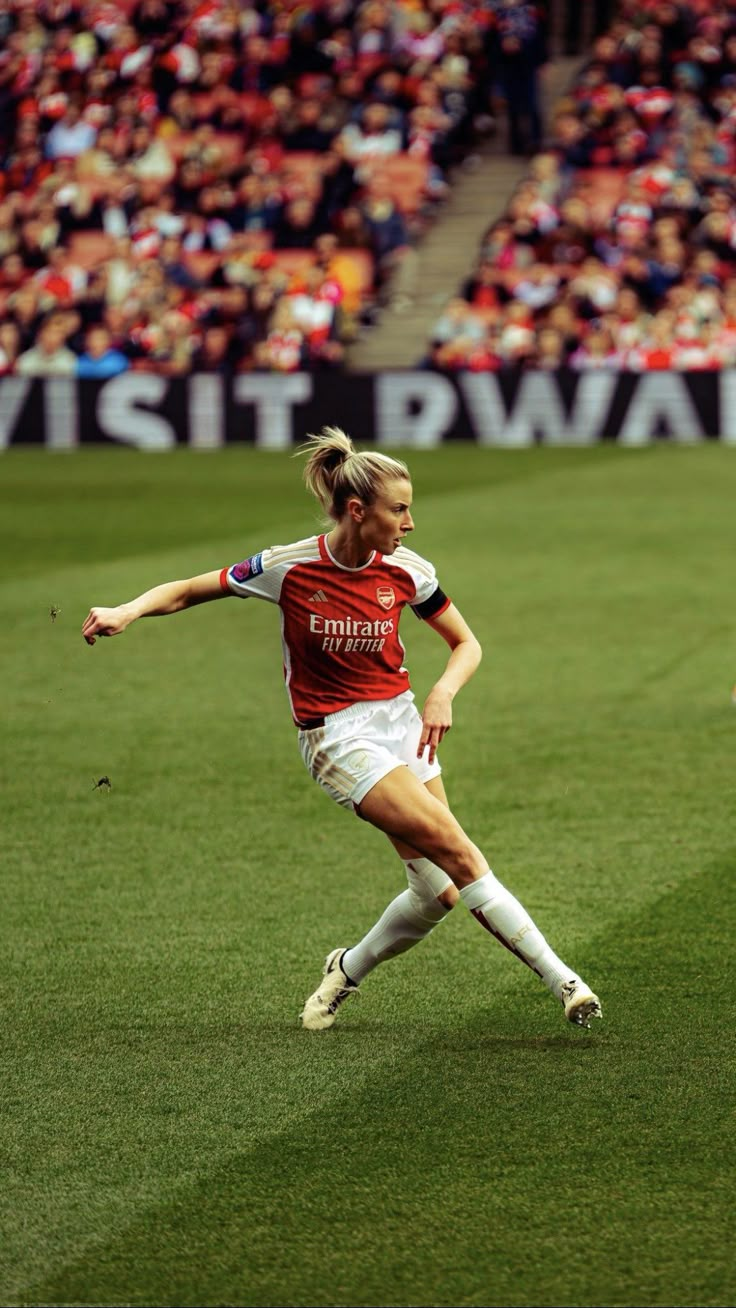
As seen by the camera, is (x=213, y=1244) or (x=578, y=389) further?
(x=578, y=389)

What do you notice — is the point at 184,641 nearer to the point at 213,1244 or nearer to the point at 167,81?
the point at 213,1244

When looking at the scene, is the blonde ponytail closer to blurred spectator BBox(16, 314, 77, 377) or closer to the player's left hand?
the player's left hand

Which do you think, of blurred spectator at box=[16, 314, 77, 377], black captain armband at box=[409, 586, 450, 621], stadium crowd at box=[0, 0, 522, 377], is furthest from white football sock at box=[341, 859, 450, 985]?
blurred spectator at box=[16, 314, 77, 377]

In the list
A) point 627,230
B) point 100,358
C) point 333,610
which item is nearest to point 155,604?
point 333,610

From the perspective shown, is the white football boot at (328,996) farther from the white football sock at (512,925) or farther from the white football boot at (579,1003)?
the white football boot at (579,1003)

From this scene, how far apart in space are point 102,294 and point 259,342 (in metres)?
2.59

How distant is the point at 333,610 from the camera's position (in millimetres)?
5492

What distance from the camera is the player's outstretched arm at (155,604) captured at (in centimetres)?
532

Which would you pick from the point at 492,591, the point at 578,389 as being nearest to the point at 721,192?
the point at 578,389

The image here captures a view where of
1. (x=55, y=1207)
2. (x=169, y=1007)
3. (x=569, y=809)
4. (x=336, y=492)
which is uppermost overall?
(x=336, y=492)

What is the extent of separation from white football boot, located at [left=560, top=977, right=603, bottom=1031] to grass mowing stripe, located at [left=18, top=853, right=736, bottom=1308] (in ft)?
0.32

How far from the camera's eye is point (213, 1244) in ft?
13.9

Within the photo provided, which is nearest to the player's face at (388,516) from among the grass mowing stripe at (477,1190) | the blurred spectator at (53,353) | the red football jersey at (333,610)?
the red football jersey at (333,610)

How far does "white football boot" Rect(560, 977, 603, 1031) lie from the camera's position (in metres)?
5.41
